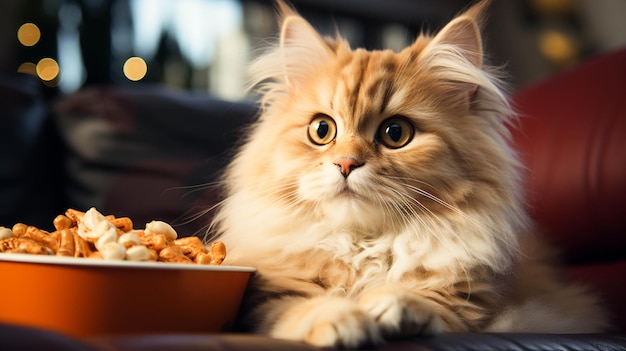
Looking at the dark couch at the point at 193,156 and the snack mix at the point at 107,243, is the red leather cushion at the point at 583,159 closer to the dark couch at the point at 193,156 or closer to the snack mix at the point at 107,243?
the dark couch at the point at 193,156

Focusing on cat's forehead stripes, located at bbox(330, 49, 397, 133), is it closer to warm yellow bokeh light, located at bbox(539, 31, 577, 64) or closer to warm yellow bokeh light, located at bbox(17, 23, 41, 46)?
warm yellow bokeh light, located at bbox(17, 23, 41, 46)

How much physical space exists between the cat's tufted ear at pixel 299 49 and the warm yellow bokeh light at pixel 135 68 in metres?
2.33

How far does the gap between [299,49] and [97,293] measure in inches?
33.5

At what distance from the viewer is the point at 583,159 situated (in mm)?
1893

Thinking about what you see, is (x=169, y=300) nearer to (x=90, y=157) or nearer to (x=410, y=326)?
(x=410, y=326)

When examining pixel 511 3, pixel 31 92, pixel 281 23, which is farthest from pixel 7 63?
pixel 511 3

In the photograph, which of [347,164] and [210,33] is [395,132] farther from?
[210,33]

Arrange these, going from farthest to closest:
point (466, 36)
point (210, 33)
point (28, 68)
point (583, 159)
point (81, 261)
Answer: point (210, 33) → point (28, 68) → point (583, 159) → point (466, 36) → point (81, 261)

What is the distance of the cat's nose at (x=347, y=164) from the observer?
1.23m

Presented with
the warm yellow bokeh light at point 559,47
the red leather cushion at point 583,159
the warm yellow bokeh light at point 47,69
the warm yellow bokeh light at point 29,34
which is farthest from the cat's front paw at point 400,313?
the warm yellow bokeh light at point 559,47

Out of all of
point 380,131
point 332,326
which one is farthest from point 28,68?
point 332,326

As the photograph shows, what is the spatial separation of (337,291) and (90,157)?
1.34 m

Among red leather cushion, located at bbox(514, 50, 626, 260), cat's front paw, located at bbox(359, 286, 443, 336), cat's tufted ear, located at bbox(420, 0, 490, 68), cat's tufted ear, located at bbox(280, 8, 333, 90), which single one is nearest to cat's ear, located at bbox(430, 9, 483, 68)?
cat's tufted ear, located at bbox(420, 0, 490, 68)

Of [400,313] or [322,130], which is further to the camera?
[322,130]
